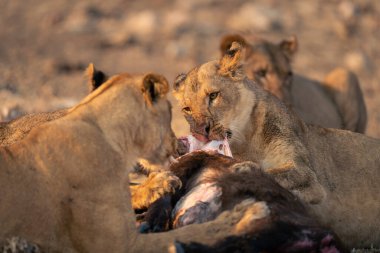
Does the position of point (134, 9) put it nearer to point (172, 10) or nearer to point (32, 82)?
point (172, 10)

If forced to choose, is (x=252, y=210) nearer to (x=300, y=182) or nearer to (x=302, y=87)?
(x=300, y=182)

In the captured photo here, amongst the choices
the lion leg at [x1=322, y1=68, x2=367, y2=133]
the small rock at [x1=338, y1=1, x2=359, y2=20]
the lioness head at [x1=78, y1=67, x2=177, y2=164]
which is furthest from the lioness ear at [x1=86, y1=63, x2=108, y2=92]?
the small rock at [x1=338, y1=1, x2=359, y2=20]

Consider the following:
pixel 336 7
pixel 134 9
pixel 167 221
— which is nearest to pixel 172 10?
pixel 134 9

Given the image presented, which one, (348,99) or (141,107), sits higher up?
(141,107)

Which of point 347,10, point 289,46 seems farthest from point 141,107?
point 347,10

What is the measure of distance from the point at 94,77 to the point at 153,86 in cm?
62

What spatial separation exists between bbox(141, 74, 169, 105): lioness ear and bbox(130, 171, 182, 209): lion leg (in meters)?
0.53

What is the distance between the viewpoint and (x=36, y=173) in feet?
15.9

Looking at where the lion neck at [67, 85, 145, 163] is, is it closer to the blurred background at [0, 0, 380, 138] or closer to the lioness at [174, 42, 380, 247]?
the lioness at [174, 42, 380, 247]

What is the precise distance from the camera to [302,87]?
1112cm

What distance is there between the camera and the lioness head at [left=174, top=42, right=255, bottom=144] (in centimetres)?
641


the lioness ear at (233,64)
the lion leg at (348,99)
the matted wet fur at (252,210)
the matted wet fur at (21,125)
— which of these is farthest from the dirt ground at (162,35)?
the matted wet fur at (252,210)

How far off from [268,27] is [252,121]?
9.79 meters

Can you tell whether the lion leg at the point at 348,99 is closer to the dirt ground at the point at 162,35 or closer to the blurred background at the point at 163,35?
the dirt ground at the point at 162,35
